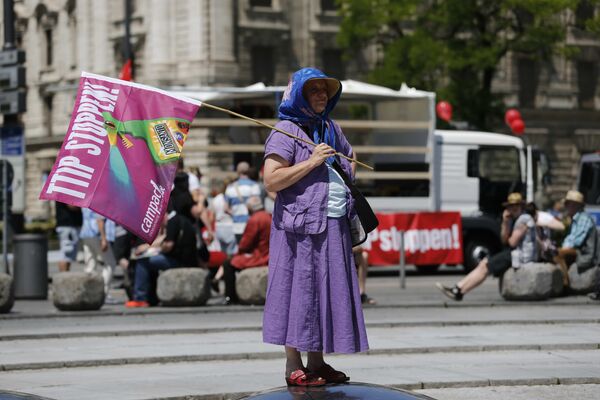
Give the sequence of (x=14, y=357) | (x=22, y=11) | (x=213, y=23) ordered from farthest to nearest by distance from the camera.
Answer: (x=22, y=11)
(x=213, y=23)
(x=14, y=357)

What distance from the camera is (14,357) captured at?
1217 centimetres

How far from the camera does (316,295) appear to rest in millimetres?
7527

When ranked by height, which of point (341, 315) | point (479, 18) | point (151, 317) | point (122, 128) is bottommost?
point (151, 317)

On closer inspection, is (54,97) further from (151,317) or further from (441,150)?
(151,317)

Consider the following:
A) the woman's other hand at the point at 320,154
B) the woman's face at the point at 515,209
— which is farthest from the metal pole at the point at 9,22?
the woman's other hand at the point at 320,154

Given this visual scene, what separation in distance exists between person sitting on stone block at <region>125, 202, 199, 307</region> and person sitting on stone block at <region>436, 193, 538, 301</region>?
10.7 ft

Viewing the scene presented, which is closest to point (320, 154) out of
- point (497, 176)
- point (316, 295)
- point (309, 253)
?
point (309, 253)

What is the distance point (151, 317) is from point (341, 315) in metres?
8.94

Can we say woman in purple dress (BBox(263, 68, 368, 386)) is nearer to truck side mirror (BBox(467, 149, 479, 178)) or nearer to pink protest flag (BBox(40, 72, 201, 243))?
pink protest flag (BBox(40, 72, 201, 243))

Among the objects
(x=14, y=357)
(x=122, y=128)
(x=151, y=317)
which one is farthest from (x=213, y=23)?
(x=122, y=128)

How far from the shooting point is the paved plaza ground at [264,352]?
33.4 ft

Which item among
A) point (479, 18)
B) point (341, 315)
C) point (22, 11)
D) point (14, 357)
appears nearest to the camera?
point (341, 315)

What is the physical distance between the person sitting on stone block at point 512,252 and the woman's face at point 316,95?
1039 centimetres

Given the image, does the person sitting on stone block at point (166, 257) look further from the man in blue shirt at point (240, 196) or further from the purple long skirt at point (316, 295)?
the purple long skirt at point (316, 295)
